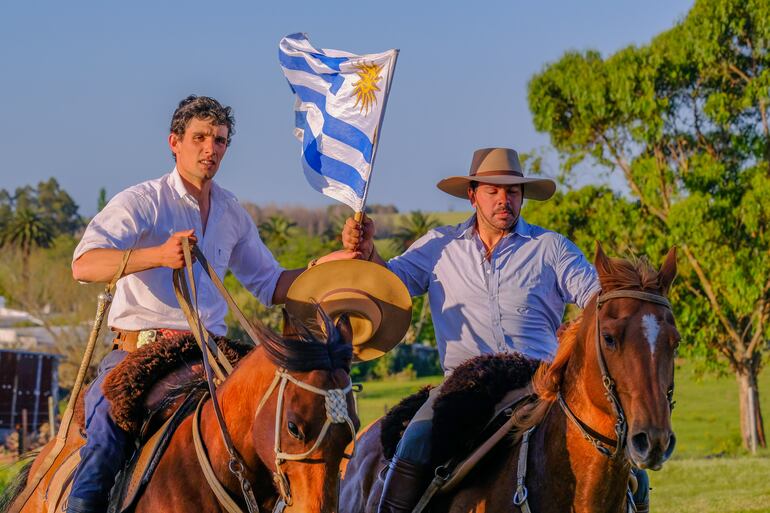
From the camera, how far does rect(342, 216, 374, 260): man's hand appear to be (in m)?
7.05

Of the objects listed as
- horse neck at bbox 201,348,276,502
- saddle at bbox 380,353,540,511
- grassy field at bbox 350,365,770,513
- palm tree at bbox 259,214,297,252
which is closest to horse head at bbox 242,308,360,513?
horse neck at bbox 201,348,276,502

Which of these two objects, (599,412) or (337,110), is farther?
(337,110)

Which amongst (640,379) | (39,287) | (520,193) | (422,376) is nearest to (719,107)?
(520,193)

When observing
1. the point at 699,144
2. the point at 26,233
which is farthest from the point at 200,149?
the point at 26,233

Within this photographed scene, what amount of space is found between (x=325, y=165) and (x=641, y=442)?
2.76 m

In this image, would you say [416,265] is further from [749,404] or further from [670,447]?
[749,404]

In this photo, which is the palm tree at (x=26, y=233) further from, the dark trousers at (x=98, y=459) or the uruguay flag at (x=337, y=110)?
the dark trousers at (x=98, y=459)

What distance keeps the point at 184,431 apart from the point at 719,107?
31.5m

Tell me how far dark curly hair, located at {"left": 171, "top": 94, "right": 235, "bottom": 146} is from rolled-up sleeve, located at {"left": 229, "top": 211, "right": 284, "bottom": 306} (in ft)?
2.34

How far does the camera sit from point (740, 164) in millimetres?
35656

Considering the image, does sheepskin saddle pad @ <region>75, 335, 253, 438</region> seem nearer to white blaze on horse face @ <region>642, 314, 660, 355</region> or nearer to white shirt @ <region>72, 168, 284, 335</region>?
white shirt @ <region>72, 168, 284, 335</region>

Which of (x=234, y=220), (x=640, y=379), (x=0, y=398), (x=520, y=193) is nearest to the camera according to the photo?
(x=640, y=379)

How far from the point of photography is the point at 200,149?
6.36 meters

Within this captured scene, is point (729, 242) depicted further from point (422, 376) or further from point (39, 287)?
point (422, 376)
